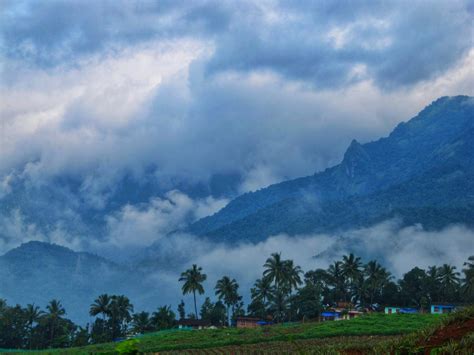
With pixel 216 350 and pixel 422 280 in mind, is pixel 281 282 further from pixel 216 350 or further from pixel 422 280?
pixel 216 350

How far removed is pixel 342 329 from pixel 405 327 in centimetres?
823

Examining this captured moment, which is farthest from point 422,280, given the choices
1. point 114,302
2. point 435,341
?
point 435,341

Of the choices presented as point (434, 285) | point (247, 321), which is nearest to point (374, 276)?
point (434, 285)

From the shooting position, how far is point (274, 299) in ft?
433

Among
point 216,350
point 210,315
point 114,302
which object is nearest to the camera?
point 216,350

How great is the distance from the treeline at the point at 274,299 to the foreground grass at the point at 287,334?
32.7 meters

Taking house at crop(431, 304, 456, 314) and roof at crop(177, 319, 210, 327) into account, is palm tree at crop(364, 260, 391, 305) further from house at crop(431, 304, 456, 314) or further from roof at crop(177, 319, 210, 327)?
roof at crop(177, 319, 210, 327)

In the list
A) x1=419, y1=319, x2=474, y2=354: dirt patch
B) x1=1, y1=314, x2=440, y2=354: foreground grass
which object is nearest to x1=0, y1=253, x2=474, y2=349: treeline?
x1=1, y1=314, x2=440, y2=354: foreground grass

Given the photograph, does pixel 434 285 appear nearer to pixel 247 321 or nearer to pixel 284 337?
pixel 247 321

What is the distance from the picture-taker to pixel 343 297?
133875 mm

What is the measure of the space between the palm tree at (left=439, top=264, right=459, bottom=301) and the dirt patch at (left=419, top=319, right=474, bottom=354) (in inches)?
4193

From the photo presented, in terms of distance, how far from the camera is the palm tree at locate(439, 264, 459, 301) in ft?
404

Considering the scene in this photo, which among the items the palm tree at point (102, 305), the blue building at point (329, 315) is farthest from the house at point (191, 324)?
the blue building at point (329, 315)

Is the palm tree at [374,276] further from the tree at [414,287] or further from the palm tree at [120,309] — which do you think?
the palm tree at [120,309]
